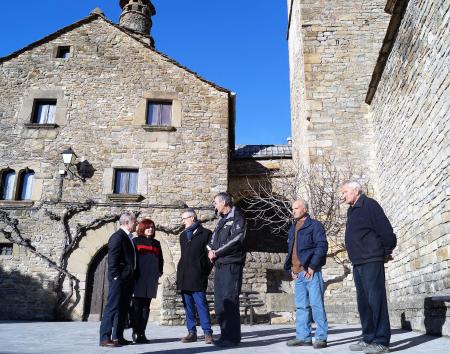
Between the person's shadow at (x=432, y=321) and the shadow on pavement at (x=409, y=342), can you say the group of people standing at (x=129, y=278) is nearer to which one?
the shadow on pavement at (x=409, y=342)

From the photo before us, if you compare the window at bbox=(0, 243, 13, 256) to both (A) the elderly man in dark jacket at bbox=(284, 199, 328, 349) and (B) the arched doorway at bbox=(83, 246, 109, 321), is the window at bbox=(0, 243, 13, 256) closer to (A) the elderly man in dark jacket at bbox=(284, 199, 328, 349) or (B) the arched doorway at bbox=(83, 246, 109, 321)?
(B) the arched doorway at bbox=(83, 246, 109, 321)

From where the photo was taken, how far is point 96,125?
11547 millimetres

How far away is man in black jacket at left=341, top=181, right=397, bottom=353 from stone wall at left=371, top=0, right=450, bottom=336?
155cm

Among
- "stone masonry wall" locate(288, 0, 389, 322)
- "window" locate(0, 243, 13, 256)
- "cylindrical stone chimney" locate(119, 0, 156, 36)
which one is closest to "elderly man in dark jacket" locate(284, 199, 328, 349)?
"stone masonry wall" locate(288, 0, 389, 322)

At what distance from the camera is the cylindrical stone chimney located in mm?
17250

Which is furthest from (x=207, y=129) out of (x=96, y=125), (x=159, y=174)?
(x=96, y=125)

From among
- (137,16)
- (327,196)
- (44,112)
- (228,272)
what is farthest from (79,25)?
(228,272)

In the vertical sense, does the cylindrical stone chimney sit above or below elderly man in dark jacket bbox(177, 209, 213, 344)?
above

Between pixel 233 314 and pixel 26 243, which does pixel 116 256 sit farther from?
pixel 26 243

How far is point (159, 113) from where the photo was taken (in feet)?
39.1

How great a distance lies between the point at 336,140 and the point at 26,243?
27.4 ft

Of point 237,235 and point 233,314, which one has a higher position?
point 237,235

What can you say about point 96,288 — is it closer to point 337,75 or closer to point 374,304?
point 374,304

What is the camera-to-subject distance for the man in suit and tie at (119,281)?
14.4 ft
